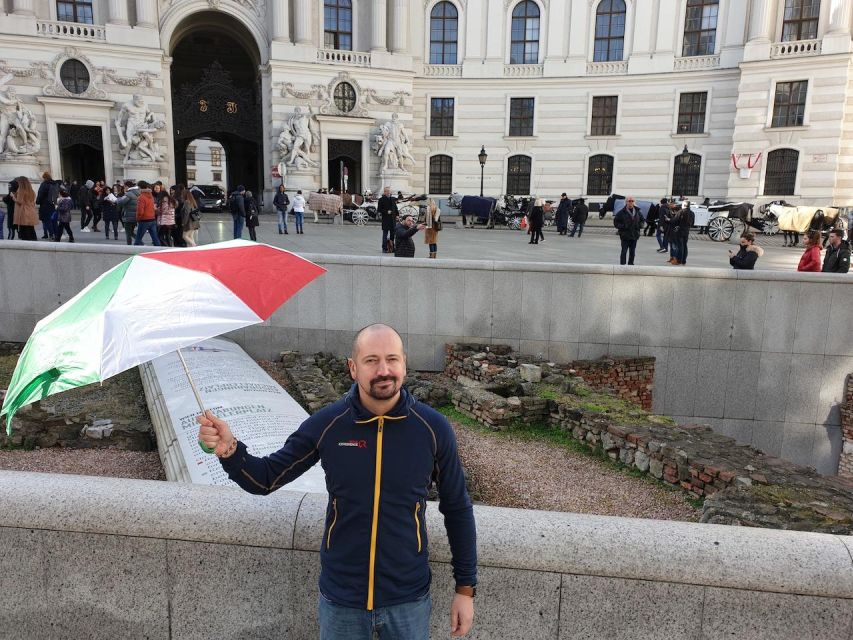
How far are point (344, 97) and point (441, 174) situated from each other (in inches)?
314

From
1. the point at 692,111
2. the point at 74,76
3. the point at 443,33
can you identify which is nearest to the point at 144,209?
the point at 74,76

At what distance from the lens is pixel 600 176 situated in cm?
4081

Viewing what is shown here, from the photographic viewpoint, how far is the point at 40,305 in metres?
12.7

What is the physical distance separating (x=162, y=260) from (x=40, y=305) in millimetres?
11867

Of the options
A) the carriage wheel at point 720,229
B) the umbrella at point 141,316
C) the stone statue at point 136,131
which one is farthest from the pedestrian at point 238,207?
the carriage wheel at point 720,229

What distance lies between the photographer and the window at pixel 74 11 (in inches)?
1348

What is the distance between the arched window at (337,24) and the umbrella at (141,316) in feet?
130

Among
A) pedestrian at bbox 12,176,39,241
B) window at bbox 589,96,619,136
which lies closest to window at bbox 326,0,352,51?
window at bbox 589,96,619,136

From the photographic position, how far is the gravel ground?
673cm

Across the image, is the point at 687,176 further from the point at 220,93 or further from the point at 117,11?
the point at 117,11

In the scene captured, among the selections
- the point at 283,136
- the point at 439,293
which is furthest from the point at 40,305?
→ the point at 283,136

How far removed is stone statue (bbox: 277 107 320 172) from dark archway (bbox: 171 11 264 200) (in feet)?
10.9

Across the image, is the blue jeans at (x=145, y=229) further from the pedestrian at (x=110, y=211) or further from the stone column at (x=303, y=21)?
the stone column at (x=303, y=21)

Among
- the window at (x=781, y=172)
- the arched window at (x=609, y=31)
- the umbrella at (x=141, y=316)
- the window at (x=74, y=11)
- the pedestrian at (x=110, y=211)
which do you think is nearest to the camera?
the umbrella at (x=141, y=316)
